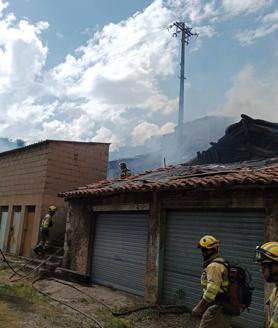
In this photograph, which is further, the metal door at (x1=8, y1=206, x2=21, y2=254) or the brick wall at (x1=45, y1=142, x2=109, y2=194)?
the metal door at (x1=8, y1=206, x2=21, y2=254)

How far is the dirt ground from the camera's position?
7074 mm

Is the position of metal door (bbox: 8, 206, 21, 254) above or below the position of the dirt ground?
above

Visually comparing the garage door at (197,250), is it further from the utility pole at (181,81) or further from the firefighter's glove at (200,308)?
the utility pole at (181,81)

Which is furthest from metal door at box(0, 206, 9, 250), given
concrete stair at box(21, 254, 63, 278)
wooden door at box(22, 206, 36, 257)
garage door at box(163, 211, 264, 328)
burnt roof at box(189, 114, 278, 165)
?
garage door at box(163, 211, 264, 328)

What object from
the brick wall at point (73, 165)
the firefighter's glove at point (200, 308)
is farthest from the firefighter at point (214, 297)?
the brick wall at point (73, 165)

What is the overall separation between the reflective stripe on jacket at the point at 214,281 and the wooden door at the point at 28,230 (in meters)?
13.0

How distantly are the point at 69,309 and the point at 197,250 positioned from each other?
125 inches

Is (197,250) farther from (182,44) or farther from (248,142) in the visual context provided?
(182,44)

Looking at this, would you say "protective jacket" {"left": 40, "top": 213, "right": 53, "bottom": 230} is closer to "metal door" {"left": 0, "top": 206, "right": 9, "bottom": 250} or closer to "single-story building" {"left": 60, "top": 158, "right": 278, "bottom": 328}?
"single-story building" {"left": 60, "top": 158, "right": 278, "bottom": 328}

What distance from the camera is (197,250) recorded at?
27.2 feet

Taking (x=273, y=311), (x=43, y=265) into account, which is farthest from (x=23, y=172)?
(x=273, y=311)

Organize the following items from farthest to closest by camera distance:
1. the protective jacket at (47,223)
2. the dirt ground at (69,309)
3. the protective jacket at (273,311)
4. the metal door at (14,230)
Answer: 1. the metal door at (14,230)
2. the protective jacket at (47,223)
3. the dirt ground at (69,309)
4. the protective jacket at (273,311)

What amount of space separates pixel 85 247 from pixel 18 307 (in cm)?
378

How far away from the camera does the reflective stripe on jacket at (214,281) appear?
418cm
